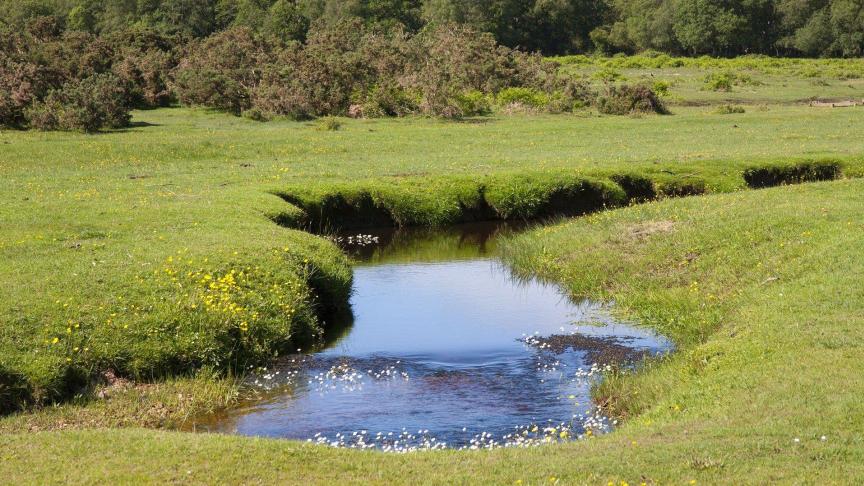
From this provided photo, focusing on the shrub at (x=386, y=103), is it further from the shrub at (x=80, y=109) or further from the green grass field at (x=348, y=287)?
the green grass field at (x=348, y=287)

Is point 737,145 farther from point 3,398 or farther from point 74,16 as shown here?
point 74,16

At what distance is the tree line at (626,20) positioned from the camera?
316 feet

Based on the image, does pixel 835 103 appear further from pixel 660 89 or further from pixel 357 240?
pixel 357 240

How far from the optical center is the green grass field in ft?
34.8

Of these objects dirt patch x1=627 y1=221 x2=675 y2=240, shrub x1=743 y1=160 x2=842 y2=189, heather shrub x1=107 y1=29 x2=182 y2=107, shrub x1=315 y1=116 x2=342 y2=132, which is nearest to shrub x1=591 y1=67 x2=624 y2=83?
heather shrub x1=107 y1=29 x2=182 y2=107

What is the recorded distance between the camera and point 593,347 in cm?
1748

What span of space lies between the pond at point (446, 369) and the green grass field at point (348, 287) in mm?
645

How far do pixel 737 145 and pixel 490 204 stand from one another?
42.7ft

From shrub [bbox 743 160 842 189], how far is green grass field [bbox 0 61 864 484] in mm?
453

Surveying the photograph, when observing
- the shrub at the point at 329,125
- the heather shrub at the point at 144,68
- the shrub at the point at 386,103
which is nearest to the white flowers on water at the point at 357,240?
the shrub at the point at 329,125

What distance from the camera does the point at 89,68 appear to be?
2005 inches

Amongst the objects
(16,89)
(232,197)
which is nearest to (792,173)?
(232,197)

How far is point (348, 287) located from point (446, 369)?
5123mm

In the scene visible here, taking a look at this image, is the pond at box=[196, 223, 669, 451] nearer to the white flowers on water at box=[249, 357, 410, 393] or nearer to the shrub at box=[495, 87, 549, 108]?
the white flowers on water at box=[249, 357, 410, 393]
